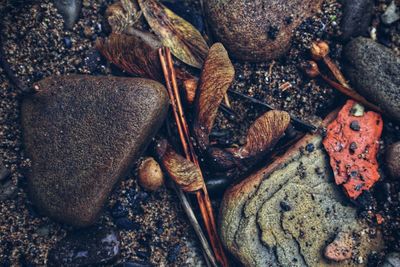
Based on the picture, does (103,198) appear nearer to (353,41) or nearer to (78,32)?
(78,32)

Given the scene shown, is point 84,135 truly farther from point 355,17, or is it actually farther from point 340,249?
point 355,17

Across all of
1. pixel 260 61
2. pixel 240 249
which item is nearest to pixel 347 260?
pixel 240 249

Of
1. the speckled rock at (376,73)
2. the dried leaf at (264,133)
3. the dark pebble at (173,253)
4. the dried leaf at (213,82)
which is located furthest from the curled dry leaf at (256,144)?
the dark pebble at (173,253)

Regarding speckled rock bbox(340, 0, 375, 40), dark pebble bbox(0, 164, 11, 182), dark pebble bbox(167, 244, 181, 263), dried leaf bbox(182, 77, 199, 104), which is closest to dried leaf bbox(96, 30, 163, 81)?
dried leaf bbox(182, 77, 199, 104)

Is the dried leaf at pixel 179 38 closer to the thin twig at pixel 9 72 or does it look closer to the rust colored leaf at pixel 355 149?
the thin twig at pixel 9 72

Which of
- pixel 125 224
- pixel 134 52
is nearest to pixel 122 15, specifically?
pixel 134 52

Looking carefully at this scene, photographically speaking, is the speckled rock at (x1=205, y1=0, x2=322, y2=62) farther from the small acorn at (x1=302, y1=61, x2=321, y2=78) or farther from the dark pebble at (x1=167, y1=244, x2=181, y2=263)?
the dark pebble at (x1=167, y1=244, x2=181, y2=263)
